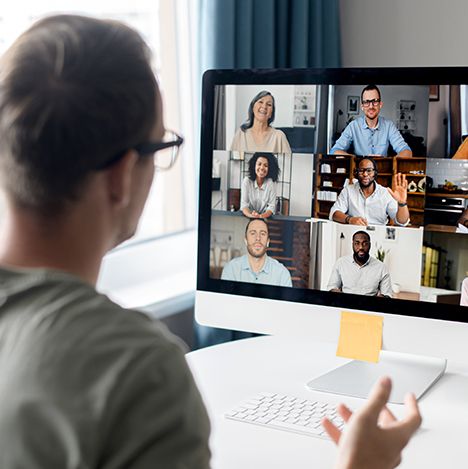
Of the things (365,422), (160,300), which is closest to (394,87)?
(365,422)

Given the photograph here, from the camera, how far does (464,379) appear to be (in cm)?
138

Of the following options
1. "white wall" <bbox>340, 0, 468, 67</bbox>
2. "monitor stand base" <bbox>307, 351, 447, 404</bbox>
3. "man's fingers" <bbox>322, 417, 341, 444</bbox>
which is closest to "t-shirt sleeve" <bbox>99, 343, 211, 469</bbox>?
"man's fingers" <bbox>322, 417, 341, 444</bbox>

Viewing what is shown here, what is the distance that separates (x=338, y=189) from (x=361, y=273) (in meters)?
0.14

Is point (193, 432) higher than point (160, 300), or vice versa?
point (193, 432)

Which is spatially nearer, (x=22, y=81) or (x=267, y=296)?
(x=22, y=81)

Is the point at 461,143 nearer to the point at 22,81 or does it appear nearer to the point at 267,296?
the point at 267,296

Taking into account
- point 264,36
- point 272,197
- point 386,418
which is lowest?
point 386,418

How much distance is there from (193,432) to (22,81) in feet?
1.04

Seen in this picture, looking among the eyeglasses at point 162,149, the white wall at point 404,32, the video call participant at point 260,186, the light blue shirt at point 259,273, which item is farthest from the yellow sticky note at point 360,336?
the white wall at point 404,32

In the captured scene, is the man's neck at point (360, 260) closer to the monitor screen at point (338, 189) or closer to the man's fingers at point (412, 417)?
the monitor screen at point (338, 189)

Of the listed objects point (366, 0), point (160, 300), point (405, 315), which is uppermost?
point (366, 0)

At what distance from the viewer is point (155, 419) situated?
1.94 feet

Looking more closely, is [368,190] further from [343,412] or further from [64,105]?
[64,105]

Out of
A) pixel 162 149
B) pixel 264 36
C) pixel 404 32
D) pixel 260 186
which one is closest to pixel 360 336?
pixel 260 186
